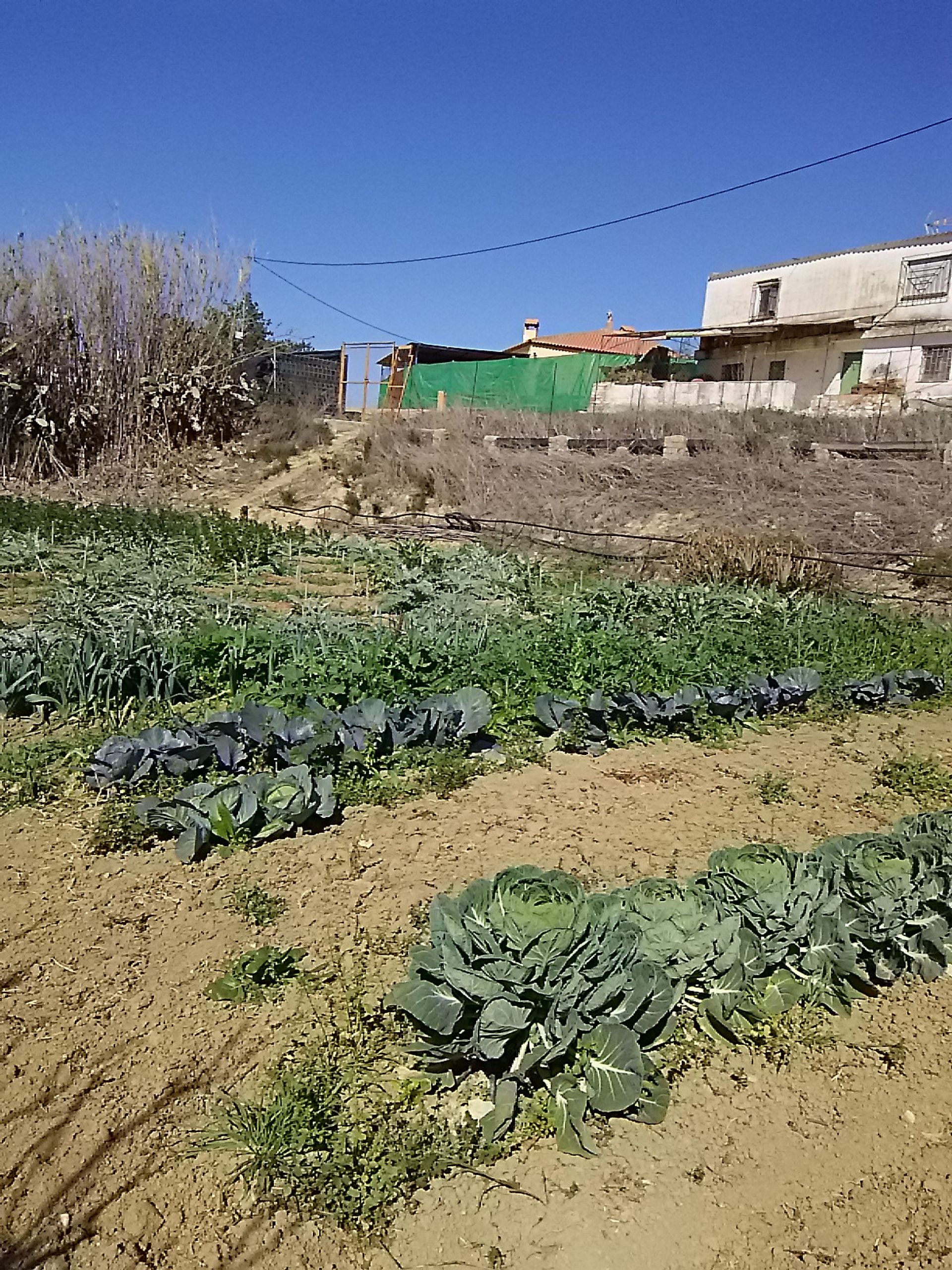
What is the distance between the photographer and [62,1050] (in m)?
2.14

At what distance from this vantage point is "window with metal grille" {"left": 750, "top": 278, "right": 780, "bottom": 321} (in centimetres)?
2934

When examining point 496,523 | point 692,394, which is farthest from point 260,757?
point 692,394

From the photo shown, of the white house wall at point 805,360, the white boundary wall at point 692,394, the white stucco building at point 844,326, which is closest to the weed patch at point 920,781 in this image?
the white boundary wall at point 692,394

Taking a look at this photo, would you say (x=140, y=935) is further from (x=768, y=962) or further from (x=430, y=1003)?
(x=768, y=962)

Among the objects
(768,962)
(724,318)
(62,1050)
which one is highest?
(724,318)

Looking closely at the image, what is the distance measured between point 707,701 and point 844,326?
24069 millimetres

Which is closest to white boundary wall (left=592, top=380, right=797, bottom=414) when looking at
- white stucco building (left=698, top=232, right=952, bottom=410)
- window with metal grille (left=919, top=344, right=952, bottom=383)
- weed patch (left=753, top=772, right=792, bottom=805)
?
white stucco building (left=698, top=232, right=952, bottom=410)

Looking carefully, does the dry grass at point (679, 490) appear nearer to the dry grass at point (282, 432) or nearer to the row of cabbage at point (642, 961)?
the dry grass at point (282, 432)

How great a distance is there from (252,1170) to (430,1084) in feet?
1.48

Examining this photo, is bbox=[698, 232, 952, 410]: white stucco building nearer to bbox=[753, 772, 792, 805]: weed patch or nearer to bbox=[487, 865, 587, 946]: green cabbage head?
bbox=[753, 772, 792, 805]: weed patch

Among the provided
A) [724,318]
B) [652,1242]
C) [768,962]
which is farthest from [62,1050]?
[724,318]

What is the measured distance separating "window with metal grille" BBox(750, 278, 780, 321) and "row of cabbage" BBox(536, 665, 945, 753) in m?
26.9

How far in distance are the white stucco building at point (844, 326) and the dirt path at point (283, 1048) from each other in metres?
19.6

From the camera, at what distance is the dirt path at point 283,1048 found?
1.71 metres
